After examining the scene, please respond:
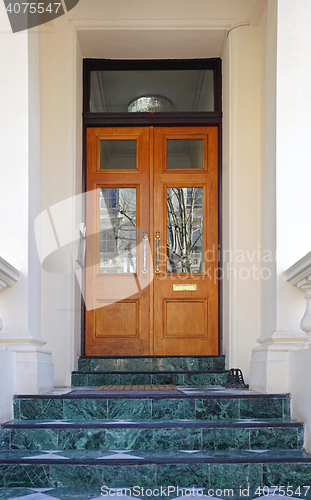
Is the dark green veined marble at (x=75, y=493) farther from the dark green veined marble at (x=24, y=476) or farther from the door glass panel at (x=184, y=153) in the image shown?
the door glass panel at (x=184, y=153)

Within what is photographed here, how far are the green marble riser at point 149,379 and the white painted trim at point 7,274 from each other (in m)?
1.34

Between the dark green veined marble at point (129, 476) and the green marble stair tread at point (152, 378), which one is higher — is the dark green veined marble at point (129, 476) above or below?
below

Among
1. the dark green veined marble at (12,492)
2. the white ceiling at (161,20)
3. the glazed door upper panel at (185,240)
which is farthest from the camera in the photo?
the glazed door upper panel at (185,240)

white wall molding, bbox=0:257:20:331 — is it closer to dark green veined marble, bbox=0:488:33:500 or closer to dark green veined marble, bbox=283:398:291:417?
dark green veined marble, bbox=0:488:33:500

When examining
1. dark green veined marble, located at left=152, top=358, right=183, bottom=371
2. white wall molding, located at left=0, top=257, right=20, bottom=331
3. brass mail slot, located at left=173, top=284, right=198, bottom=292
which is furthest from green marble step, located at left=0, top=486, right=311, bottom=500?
brass mail slot, located at left=173, top=284, right=198, bottom=292

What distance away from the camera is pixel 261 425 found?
282 centimetres

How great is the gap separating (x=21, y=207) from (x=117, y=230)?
155 centimetres

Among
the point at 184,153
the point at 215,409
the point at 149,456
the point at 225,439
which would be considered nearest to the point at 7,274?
the point at 149,456

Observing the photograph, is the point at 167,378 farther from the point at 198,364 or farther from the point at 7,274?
the point at 7,274

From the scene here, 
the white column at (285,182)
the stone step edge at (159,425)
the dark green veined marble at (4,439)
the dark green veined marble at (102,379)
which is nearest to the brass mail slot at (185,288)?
the dark green veined marble at (102,379)

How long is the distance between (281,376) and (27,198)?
2.04m

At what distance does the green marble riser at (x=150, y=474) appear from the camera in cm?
242

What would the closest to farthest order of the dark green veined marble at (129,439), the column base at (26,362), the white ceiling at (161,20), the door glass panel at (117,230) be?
the dark green veined marble at (129,439) → the column base at (26,362) → the white ceiling at (161,20) → the door glass panel at (117,230)

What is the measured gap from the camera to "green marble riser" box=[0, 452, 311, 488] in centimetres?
242
